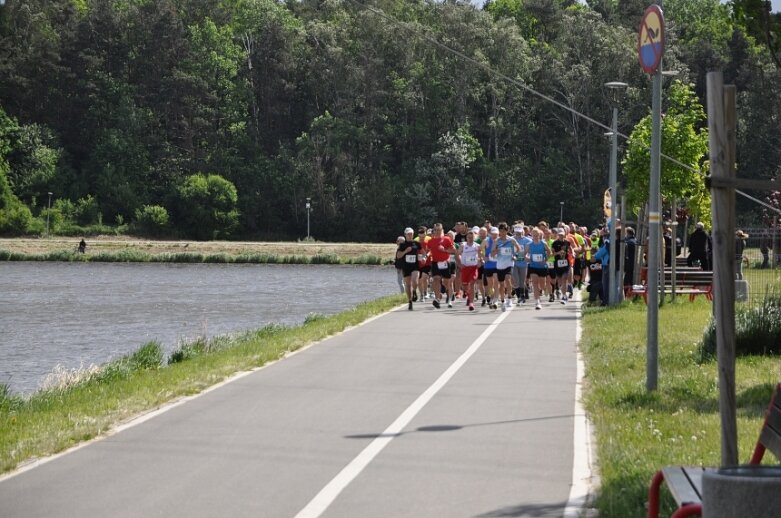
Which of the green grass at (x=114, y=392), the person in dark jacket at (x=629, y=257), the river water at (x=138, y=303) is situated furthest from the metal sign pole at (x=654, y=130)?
the person in dark jacket at (x=629, y=257)

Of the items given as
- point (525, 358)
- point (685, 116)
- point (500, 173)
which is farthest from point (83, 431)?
point (500, 173)

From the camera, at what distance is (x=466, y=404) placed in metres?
13.2

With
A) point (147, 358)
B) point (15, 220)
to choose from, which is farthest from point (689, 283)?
point (15, 220)

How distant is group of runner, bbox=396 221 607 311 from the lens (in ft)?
92.2

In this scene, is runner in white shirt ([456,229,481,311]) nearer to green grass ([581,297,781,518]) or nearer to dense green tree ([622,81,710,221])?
dense green tree ([622,81,710,221])

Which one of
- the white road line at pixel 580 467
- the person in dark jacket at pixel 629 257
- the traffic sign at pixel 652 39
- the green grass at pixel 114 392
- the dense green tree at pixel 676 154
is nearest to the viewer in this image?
the white road line at pixel 580 467

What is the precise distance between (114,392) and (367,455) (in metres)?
5.55

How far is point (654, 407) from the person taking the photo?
486 inches

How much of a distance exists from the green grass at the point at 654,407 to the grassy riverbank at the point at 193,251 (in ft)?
220

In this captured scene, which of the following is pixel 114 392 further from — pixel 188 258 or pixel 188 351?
pixel 188 258

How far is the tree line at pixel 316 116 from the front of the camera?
98312 millimetres

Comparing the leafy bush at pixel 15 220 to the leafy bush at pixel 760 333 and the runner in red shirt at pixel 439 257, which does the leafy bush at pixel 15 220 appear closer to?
the runner in red shirt at pixel 439 257

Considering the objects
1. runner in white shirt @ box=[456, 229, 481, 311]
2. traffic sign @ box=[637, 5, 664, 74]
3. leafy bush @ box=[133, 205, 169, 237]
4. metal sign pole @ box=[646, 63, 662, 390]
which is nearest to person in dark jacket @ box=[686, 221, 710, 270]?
runner in white shirt @ box=[456, 229, 481, 311]

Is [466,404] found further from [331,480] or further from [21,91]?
[21,91]
